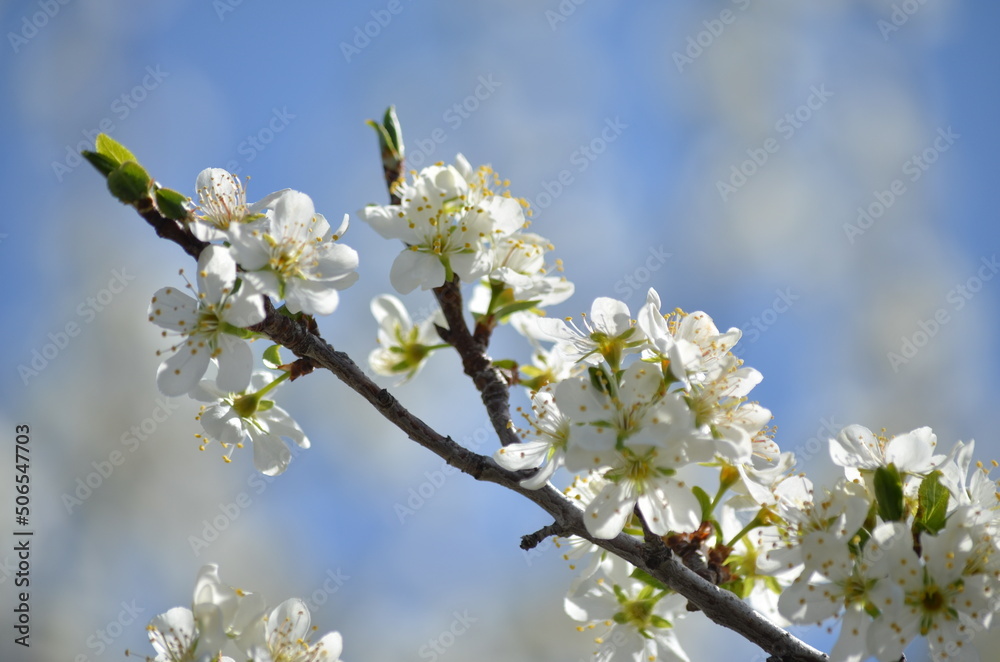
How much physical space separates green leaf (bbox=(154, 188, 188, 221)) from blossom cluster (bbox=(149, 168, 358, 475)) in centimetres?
3

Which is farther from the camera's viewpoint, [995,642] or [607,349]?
[995,642]

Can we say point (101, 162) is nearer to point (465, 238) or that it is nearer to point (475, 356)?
point (465, 238)

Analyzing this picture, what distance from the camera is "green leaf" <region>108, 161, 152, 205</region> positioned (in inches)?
54.1

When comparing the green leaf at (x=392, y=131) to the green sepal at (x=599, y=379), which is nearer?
the green sepal at (x=599, y=379)

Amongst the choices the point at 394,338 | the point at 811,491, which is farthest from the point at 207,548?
the point at 811,491

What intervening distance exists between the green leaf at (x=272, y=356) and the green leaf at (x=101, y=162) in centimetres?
45

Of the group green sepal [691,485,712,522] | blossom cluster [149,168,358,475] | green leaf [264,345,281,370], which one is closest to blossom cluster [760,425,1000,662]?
green sepal [691,485,712,522]

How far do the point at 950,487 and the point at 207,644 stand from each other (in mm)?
1294

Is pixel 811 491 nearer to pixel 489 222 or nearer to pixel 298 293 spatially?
pixel 489 222

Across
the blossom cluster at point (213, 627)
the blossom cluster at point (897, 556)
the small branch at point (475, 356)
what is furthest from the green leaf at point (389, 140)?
the blossom cluster at point (897, 556)

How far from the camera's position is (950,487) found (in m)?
1.36

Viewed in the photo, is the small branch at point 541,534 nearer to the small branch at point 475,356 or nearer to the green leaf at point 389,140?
the small branch at point 475,356

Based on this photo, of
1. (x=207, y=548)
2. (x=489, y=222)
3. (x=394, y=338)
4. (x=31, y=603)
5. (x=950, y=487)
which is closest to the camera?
(x=950, y=487)

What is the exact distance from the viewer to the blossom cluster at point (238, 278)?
1389mm
